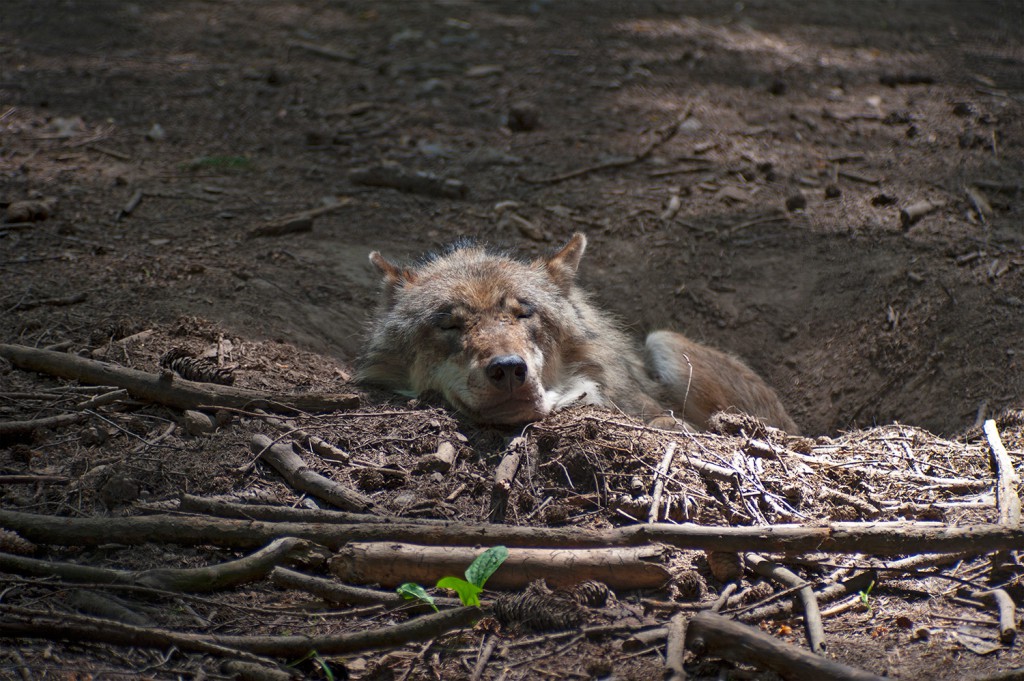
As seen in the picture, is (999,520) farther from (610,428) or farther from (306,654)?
(306,654)

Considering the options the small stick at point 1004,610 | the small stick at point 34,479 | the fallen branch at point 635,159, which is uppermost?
the fallen branch at point 635,159

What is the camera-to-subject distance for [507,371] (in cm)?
428

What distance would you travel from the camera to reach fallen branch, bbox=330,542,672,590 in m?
3.02

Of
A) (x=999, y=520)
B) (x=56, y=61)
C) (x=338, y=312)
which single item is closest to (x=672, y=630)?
(x=999, y=520)

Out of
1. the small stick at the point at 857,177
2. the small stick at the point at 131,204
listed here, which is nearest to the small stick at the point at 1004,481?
the small stick at the point at 857,177

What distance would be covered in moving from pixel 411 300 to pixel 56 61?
605 centimetres

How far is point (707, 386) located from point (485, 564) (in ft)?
10.9

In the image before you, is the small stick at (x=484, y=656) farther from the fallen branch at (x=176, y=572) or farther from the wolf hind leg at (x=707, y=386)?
the wolf hind leg at (x=707, y=386)

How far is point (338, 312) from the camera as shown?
20.1 feet

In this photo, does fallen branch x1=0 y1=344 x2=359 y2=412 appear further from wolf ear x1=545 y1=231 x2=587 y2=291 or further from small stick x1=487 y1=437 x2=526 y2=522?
wolf ear x1=545 y1=231 x2=587 y2=291

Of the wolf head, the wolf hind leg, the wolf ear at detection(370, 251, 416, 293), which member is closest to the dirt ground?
the wolf head

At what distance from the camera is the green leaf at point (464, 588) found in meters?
2.89

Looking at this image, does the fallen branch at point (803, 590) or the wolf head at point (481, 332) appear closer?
the fallen branch at point (803, 590)

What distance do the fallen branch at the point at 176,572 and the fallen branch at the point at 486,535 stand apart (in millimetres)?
115
